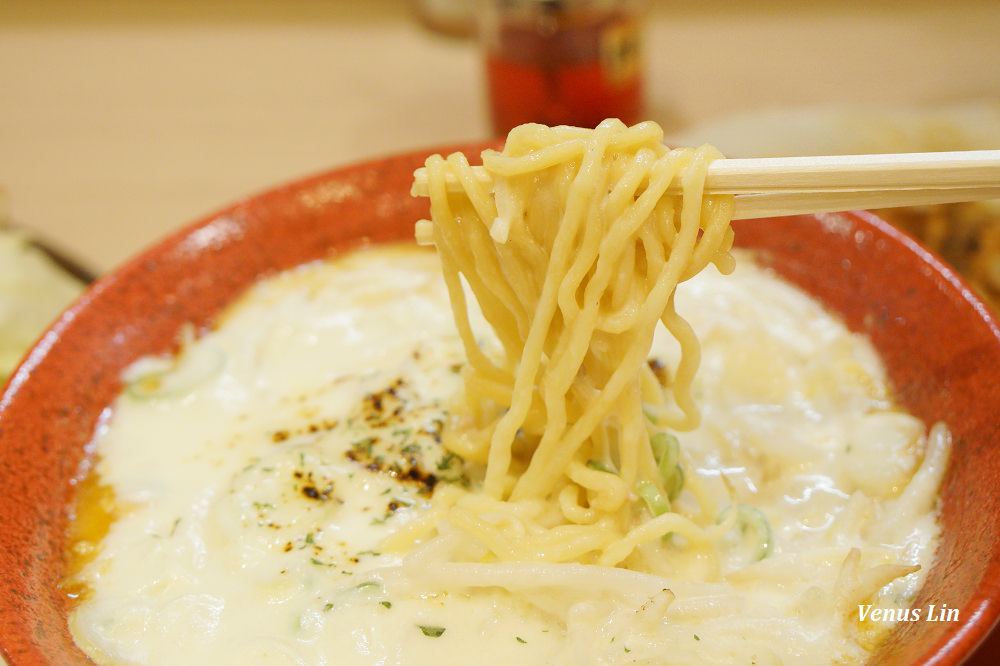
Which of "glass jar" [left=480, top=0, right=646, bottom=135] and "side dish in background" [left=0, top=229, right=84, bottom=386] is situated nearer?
"side dish in background" [left=0, top=229, right=84, bottom=386]

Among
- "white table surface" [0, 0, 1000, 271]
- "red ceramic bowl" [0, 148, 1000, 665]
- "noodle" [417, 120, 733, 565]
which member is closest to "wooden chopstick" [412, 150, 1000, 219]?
Result: "noodle" [417, 120, 733, 565]

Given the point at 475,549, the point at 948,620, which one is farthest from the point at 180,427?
the point at 948,620

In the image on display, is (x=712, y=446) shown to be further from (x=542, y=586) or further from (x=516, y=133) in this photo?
(x=516, y=133)

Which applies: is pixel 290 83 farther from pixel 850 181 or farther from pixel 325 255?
pixel 850 181

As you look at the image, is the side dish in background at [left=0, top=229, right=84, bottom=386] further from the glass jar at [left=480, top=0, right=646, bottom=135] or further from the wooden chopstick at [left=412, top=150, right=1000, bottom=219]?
the wooden chopstick at [left=412, top=150, right=1000, bottom=219]

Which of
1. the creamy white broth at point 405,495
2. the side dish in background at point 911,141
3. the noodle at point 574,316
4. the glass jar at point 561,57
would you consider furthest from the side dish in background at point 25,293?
the side dish in background at point 911,141

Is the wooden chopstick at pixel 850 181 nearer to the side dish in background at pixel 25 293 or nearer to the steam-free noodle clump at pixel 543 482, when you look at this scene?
the steam-free noodle clump at pixel 543 482
